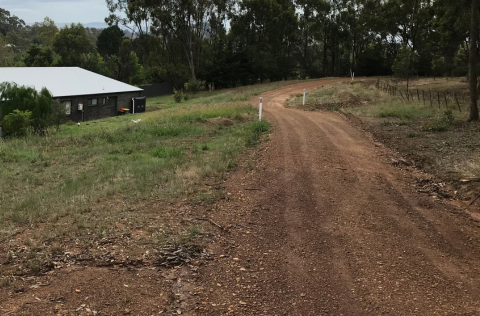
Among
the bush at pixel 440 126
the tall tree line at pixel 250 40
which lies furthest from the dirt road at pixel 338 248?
the tall tree line at pixel 250 40

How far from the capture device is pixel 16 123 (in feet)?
62.3

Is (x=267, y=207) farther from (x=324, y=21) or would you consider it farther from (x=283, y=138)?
(x=324, y=21)

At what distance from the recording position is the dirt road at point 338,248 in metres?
4.12

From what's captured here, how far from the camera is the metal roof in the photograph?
2928 centimetres

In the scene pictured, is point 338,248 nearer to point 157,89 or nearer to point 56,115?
point 56,115

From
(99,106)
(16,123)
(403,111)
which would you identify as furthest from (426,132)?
(99,106)

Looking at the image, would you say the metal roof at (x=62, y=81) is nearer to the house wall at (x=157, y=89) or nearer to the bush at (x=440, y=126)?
the house wall at (x=157, y=89)

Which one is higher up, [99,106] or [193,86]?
[193,86]

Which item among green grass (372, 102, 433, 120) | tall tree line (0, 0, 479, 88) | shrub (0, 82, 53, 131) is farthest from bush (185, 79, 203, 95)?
green grass (372, 102, 433, 120)

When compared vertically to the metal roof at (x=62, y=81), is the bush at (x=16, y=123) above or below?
below

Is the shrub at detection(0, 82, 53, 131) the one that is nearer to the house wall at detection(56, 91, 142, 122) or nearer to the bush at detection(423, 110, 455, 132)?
the house wall at detection(56, 91, 142, 122)

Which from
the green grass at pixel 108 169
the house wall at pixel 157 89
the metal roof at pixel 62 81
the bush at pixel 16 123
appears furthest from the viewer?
the house wall at pixel 157 89

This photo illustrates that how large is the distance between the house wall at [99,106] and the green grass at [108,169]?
45.3 ft

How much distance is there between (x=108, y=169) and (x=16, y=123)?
37.9 feet
